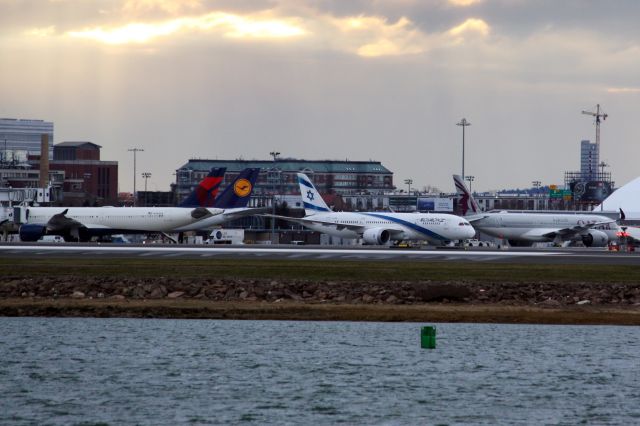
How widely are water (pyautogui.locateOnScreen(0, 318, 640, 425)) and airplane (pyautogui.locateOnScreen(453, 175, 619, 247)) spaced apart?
8908 centimetres

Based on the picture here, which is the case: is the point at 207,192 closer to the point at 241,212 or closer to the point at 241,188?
the point at 241,188

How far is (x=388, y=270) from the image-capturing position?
6950 centimetres

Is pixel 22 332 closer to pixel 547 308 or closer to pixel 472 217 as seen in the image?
pixel 547 308

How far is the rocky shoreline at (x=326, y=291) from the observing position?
185 feet

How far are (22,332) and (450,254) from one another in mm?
53239

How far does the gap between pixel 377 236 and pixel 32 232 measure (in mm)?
37179

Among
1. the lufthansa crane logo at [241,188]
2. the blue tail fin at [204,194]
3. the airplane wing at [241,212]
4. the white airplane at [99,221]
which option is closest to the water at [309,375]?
the white airplane at [99,221]

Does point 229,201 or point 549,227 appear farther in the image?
point 549,227

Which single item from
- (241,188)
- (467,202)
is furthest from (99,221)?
(467,202)

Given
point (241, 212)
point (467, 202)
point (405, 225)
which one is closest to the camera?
point (405, 225)

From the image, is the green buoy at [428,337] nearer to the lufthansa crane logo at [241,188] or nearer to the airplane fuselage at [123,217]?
the airplane fuselage at [123,217]

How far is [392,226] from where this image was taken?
123562mm

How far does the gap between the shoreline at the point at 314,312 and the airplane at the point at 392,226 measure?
6458 cm

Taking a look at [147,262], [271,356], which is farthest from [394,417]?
[147,262]
